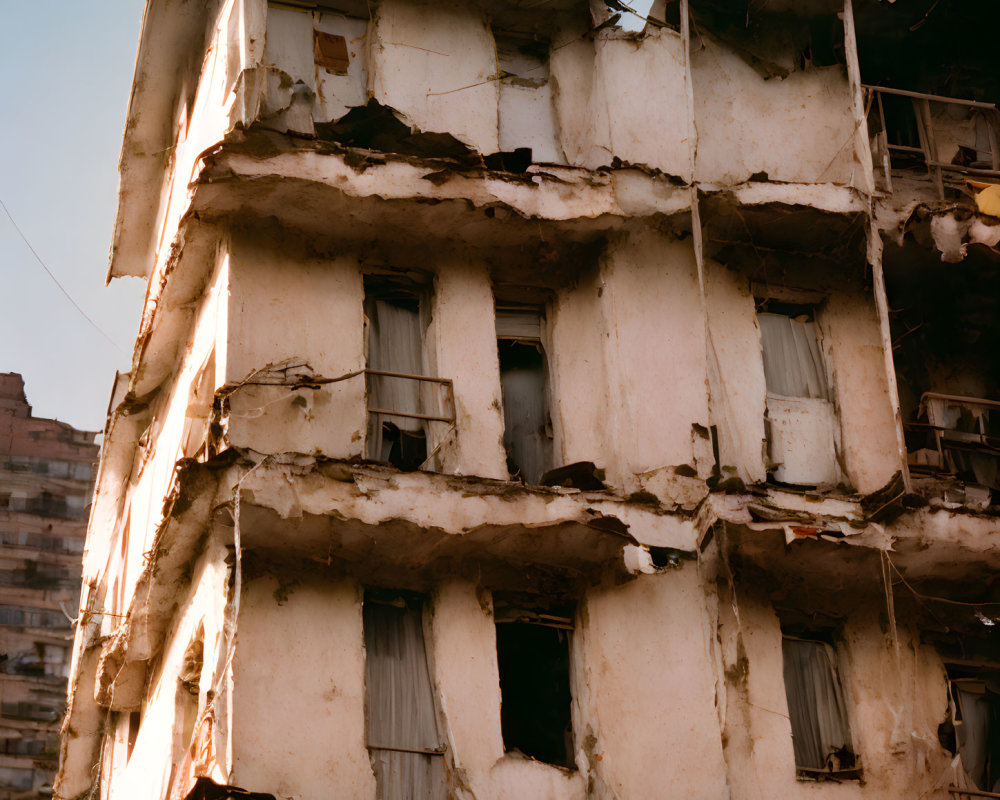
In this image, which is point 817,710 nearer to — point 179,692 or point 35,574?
point 179,692

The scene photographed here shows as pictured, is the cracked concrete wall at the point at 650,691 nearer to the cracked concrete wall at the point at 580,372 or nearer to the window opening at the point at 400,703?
the window opening at the point at 400,703

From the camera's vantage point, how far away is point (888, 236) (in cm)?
1584

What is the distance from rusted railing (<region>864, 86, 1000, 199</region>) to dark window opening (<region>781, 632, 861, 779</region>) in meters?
5.30

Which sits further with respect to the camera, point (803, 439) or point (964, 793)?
point (803, 439)

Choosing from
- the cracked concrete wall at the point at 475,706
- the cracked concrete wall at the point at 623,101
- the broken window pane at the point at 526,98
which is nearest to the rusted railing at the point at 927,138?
the cracked concrete wall at the point at 623,101

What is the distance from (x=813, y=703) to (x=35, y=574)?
24102mm

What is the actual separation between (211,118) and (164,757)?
6717 millimetres

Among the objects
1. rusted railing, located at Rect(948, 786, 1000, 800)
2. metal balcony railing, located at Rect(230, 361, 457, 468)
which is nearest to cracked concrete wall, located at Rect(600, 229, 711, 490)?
metal balcony railing, located at Rect(230, 361, 457, 468)

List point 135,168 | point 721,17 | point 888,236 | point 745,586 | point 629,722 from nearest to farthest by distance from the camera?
point 629,722
point 745,586
point 888,236
point 721,17
point 135,168

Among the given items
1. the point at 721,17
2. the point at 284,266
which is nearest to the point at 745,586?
the point at 284,266

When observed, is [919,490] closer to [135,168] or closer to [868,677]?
[868,677]

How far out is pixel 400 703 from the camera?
44.1 feet

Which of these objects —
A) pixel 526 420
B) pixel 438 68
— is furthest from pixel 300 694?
pixel 438 68

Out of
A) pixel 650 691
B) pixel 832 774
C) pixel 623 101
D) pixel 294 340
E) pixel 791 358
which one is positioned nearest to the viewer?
pixel 650 691
